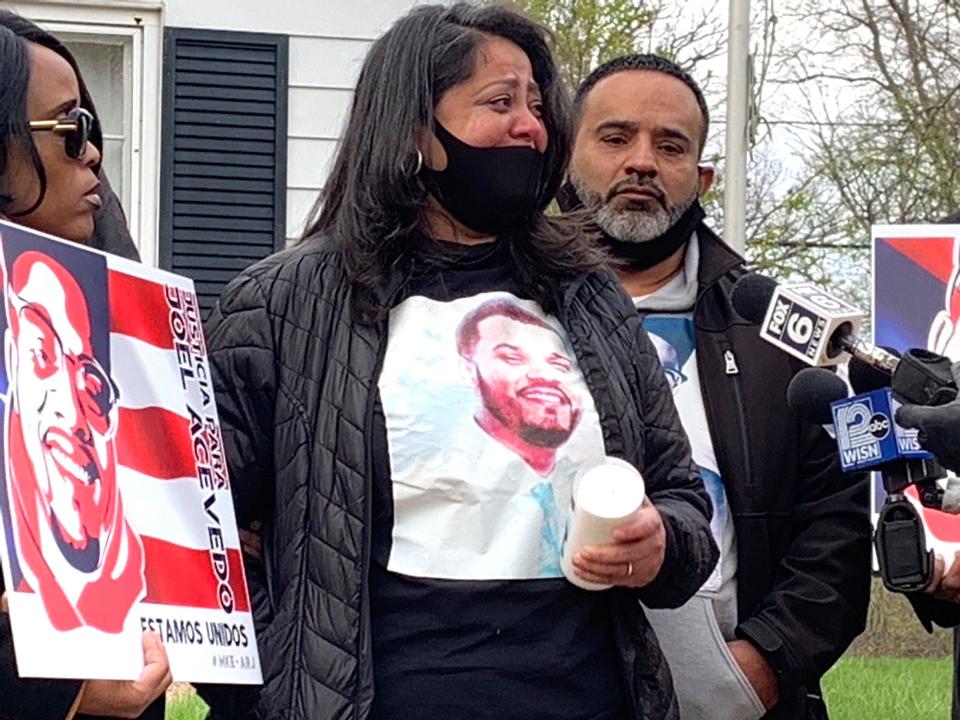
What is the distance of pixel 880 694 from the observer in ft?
26.6

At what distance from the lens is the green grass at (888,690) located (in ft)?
24.9

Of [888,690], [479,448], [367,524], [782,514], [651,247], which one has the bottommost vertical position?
[888,690]

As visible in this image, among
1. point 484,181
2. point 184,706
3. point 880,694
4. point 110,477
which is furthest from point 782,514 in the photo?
point 880,694

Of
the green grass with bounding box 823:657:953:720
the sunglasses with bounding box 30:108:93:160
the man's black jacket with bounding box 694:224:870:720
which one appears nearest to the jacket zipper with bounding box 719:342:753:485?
the man's black jacket with bounding box 694:224:870:720

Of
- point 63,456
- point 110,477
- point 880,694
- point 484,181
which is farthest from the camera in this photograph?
point 880,694

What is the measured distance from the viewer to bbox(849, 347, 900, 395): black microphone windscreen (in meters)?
3.40

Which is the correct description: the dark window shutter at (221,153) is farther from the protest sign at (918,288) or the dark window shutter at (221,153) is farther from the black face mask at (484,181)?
the black face mask at (484,181)

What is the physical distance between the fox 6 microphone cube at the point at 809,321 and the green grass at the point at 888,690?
441 cm

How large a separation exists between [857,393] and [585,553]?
0.58m

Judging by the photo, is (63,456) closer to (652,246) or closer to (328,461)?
(328,461)

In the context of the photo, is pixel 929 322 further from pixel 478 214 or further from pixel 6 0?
pixel 6 0

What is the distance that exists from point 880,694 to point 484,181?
5.12m

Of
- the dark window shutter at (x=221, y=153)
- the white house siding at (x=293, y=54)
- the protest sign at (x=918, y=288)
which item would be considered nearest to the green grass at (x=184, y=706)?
the dark window shutter at (x=221, y=153)

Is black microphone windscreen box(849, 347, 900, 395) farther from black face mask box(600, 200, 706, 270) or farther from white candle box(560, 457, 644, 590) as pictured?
black face mask box(600, 200, 706, 270)
